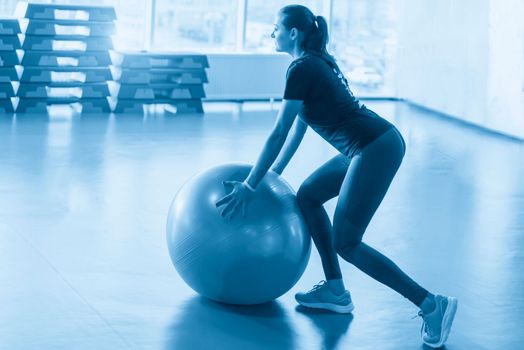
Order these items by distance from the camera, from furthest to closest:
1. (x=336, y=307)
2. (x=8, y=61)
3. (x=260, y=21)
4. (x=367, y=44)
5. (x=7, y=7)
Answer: (x=367, y=44), (x=260, y=21), (x=7, y=7), (x=8, y=61), (x=336, y=307)

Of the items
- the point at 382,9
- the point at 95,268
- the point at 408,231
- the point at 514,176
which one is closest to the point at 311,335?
the point at 95,268

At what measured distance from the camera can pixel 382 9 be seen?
40.0ft

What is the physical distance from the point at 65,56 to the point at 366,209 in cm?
668

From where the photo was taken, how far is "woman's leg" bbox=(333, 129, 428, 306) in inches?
151

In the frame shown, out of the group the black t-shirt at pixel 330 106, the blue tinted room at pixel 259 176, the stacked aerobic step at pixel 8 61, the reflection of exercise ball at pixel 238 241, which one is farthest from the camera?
the stacked aerobic step at pixel 8 61

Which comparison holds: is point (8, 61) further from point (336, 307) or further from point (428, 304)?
point (428, 304)

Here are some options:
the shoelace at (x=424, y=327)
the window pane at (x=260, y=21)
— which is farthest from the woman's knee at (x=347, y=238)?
the window pane at (x=260, y=21)

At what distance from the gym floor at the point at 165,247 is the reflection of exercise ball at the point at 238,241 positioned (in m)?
0.16

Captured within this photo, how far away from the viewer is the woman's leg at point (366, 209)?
384 cm

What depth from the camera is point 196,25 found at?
11.2 meters

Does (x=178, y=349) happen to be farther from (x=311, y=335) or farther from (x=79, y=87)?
(x=79, y=87)

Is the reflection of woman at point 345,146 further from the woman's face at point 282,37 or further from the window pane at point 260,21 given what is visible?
the window pane at point 260,21

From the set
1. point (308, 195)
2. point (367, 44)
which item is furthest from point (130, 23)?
point (308, 195)

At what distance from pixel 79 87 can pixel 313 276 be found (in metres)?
5.78
